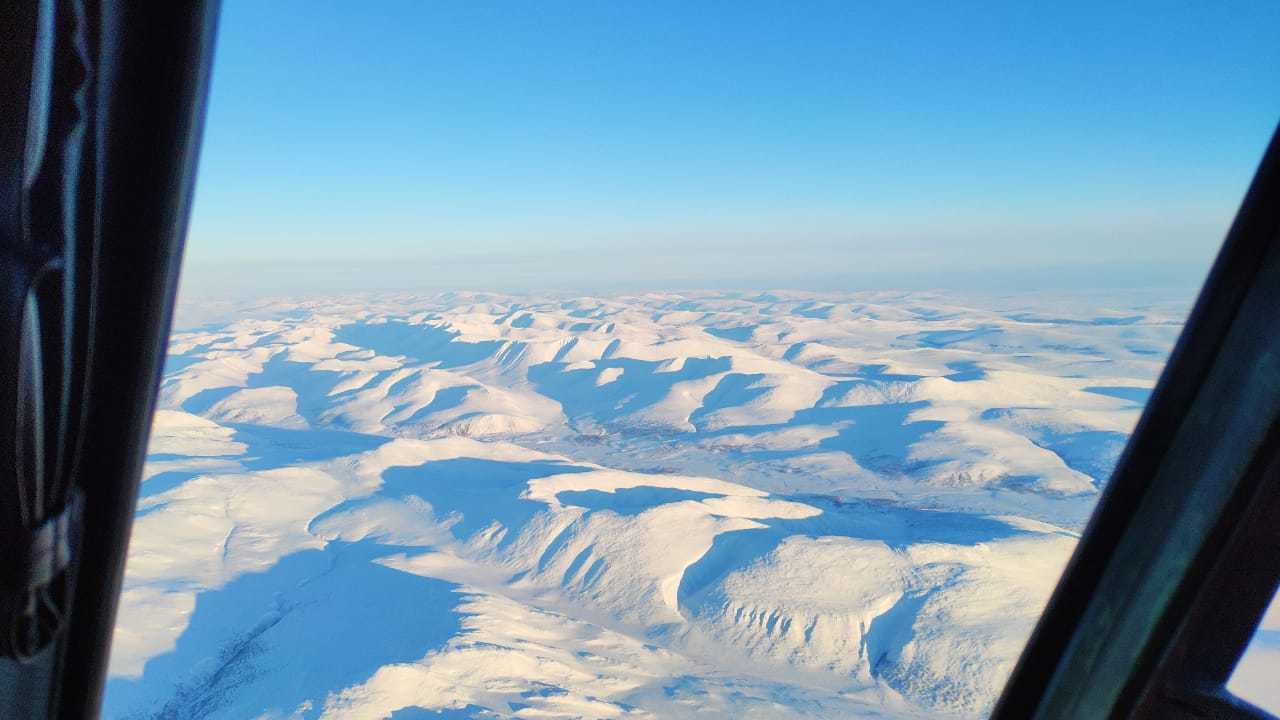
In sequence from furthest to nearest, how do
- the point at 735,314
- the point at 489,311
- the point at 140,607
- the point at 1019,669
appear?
1. the point at 489,311
2. the point at 735,314
3. the point at 140,607
4. the point at 1019,669

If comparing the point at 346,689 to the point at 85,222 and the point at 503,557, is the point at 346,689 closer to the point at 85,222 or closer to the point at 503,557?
the point at 503,557

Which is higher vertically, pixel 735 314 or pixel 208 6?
pixel 208 6

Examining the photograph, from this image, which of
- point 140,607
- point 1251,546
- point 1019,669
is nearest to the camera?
point 1251,546

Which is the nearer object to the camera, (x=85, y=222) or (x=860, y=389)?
(x=85, y=222)

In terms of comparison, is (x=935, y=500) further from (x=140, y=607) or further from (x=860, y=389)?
(x=140, y=607)

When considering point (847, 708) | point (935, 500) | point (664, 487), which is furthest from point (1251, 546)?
point (935, 500)

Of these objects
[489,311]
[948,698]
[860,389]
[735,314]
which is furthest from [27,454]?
[489,311]

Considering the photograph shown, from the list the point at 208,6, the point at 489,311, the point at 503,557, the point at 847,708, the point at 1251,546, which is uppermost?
the point at 208,6
